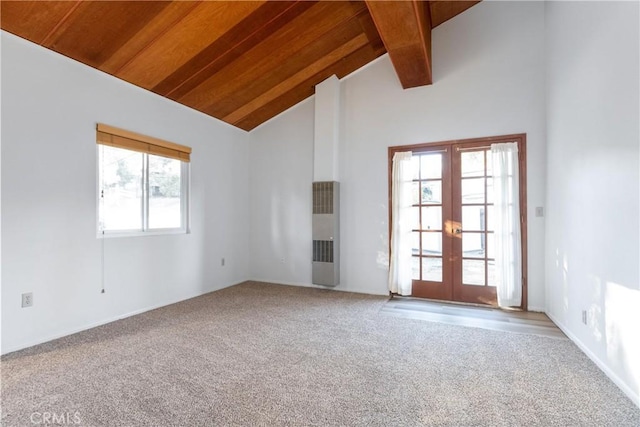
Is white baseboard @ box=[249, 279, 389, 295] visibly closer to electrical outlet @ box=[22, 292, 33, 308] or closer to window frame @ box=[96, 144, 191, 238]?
window frame @ box=[96, 144, 191, 238]

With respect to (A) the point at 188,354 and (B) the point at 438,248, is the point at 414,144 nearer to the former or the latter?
(B) the point at 438,248

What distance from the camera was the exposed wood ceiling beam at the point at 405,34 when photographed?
8.73 feet

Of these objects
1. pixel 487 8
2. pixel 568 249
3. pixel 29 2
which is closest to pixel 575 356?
pixel 568 249

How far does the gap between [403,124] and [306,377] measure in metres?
3.52

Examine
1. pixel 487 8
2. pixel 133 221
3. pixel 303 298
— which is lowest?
pixel 303 298

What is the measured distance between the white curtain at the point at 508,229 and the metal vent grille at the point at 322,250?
2198mm

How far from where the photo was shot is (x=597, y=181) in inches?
93.6

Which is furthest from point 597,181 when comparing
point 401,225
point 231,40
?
point 231,40

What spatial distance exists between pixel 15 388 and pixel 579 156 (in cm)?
473

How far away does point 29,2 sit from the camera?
230cm

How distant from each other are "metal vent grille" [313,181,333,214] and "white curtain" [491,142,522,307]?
7.21 feet

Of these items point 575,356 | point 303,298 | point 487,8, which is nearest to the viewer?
point 575,356

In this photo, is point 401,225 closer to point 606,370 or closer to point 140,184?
point 606,370

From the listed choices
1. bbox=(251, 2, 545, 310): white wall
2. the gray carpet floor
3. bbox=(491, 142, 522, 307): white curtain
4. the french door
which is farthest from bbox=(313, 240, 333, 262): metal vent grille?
bbox=(491, 142, 522, 307): white curtain
